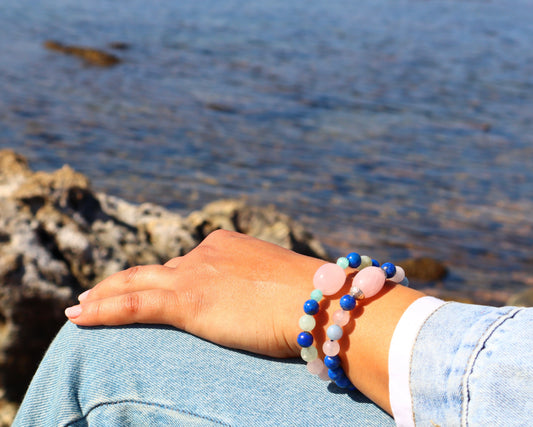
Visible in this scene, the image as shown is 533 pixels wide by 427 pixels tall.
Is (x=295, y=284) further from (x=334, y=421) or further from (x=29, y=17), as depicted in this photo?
(x=29, y=17)

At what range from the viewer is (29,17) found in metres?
14.9

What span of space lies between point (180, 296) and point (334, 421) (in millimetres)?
519

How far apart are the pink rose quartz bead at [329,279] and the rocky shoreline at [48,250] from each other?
1.74 m

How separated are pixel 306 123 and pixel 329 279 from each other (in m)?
7.92

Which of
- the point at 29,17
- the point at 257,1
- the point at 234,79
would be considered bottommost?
the point at 234,79

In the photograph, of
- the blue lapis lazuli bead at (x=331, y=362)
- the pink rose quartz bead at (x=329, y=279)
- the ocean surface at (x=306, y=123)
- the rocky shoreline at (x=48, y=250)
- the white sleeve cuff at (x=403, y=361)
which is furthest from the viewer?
the ocean surface at (x=306, y=123)

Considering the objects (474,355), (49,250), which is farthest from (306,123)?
(474,355)

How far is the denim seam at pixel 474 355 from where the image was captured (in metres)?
1.21

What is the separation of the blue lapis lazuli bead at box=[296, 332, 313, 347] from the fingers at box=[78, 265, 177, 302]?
0.41m

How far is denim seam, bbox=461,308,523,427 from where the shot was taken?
1.21 m

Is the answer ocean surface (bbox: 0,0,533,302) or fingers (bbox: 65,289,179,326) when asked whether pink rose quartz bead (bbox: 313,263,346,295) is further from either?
ocean surface (bbox: 0,0,533,302)

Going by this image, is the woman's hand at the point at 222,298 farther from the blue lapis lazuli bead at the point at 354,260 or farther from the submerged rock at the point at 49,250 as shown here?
the submerged rock at the point at 49,250

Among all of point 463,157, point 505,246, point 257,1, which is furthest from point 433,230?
point 257,1

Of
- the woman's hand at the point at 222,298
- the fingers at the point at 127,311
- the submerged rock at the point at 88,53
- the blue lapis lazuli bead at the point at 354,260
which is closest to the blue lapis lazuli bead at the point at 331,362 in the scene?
the woman's hand at the point at 222,298
